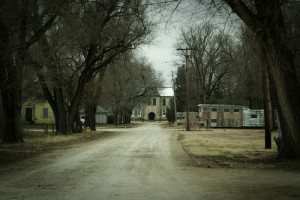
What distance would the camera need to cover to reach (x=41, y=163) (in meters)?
16.9

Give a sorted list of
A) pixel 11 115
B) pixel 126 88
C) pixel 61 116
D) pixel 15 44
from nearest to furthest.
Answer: pixel 15 44
pixel 11 115
pixel 61 116
pixel 126 88

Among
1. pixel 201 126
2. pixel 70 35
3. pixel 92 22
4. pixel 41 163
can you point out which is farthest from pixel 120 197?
pixel 201 126

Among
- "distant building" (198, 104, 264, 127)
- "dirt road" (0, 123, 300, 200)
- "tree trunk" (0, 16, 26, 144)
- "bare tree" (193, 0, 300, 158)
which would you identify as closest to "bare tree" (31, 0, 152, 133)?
"tree trunk" (0, 16, 26, 144)

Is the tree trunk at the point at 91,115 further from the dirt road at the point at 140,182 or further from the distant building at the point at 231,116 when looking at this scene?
the dirt road at the point at 140,182

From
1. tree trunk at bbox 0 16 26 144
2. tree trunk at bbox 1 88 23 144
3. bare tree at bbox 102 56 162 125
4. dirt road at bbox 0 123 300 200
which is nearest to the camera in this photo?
dirt road at bbox 0 123 300 200

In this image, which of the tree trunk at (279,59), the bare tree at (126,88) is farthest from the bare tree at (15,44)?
the bare tree at (126,88)

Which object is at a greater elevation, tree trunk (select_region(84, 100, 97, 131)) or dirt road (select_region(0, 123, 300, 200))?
tree trunk (select_region(84, 100, 97, 131))

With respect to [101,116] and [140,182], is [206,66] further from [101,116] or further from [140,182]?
[140,182]

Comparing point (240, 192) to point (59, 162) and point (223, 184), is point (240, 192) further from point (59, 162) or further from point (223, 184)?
point (59, 162)

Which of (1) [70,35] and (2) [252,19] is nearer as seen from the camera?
(2) [252,19]

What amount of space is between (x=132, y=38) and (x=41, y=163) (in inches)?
821

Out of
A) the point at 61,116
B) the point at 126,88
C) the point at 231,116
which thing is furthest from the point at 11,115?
the point at 126,88

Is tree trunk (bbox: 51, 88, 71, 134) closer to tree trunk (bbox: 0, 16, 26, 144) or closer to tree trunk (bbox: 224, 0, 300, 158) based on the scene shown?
tree trunk (bbox: 0, 16, 26, 144)

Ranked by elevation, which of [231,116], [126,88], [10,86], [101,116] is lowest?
[231,116]
